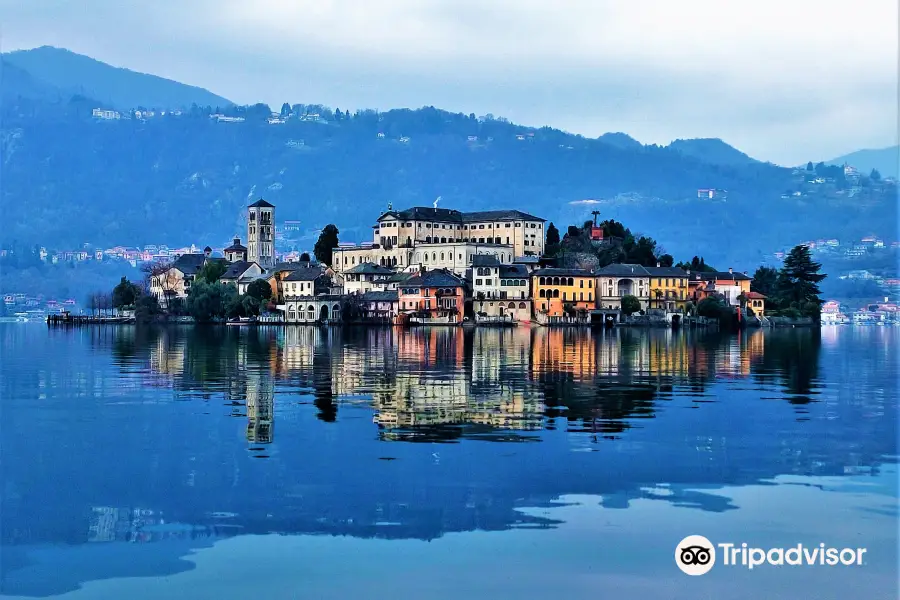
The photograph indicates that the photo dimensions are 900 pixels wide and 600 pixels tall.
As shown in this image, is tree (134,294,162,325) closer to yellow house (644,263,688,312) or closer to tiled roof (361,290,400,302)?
tiled roof (361,290,400,302)

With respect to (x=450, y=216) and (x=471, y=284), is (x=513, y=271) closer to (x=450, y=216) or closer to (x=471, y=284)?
(x=471, y=284)

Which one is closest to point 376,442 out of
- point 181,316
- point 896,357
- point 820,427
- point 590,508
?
point 590,508

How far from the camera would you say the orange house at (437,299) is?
9738 centimetres

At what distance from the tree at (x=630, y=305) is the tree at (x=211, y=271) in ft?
128

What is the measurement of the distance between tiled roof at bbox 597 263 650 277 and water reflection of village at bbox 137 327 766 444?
39.5 meters

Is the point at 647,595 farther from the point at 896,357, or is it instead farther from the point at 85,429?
the point at 896,357

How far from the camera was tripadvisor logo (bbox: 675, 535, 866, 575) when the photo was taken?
524 inches

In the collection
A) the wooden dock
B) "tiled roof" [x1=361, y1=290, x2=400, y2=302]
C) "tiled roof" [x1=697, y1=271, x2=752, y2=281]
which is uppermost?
"tiled roof" [x1=697, y1=271, x2=752, y2=281]

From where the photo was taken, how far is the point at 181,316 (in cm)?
11138

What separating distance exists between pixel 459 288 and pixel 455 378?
63699mm

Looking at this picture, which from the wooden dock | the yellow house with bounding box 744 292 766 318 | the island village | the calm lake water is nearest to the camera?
the calm lake water

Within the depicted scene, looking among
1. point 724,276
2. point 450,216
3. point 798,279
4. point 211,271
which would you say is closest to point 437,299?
point 450,216

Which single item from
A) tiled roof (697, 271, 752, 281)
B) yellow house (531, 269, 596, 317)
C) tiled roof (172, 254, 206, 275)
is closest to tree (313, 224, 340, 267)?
tiled roof (172, 254, 206, 275)

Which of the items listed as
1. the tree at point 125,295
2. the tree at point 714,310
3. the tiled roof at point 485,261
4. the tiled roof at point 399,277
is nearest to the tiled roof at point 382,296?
the tiled roof at point 399,277
